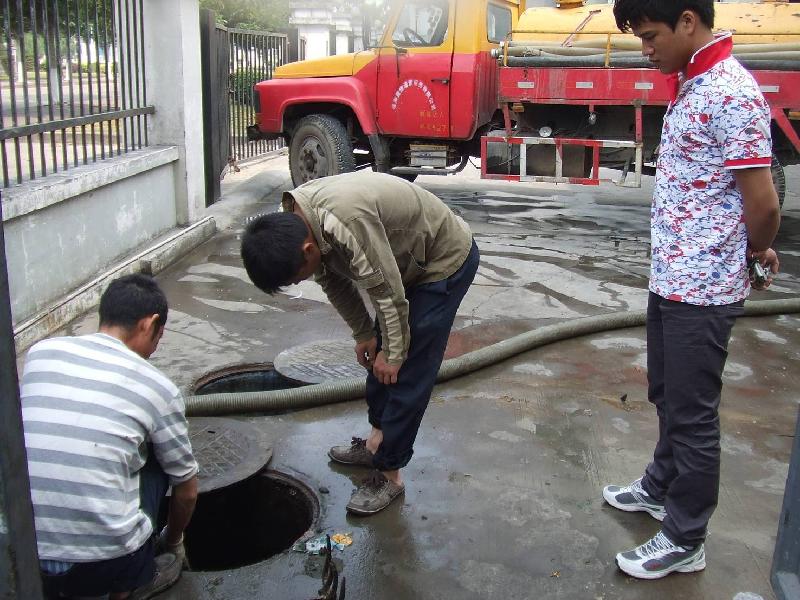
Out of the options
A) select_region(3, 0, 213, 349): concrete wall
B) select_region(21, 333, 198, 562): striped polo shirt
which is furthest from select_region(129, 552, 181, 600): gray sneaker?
select_region(3, 0, 213, 349): concrete wall

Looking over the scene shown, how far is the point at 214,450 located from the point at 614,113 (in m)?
6.21

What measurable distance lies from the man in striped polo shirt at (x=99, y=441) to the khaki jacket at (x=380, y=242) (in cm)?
62

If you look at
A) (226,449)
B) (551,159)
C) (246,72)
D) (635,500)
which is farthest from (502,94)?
(635,500)

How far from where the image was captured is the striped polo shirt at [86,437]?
6.71ft

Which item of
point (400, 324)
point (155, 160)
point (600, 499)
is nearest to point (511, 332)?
point (600, 499)

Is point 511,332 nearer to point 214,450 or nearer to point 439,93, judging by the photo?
point 214,450

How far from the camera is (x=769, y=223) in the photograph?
2357mm

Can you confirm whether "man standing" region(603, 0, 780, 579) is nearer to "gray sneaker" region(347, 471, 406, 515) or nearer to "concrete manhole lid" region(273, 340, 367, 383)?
"gray sneaker" region(347, 471, 406, 515)

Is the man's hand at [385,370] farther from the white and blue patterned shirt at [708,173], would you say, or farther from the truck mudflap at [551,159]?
the truck mudflap at [551,159]

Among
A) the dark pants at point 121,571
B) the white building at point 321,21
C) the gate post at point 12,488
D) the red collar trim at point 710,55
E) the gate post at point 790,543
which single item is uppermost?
the white building at point 321,21

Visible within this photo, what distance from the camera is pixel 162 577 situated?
2.63m

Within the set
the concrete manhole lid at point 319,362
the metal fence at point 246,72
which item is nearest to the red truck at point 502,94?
the metal fence at point 246,72

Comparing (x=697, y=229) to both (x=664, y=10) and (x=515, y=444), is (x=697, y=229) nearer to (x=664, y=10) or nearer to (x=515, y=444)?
(x=664, y=10)

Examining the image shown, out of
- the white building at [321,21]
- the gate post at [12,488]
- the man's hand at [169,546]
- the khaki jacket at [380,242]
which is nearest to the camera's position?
the gate post at [12,488]
